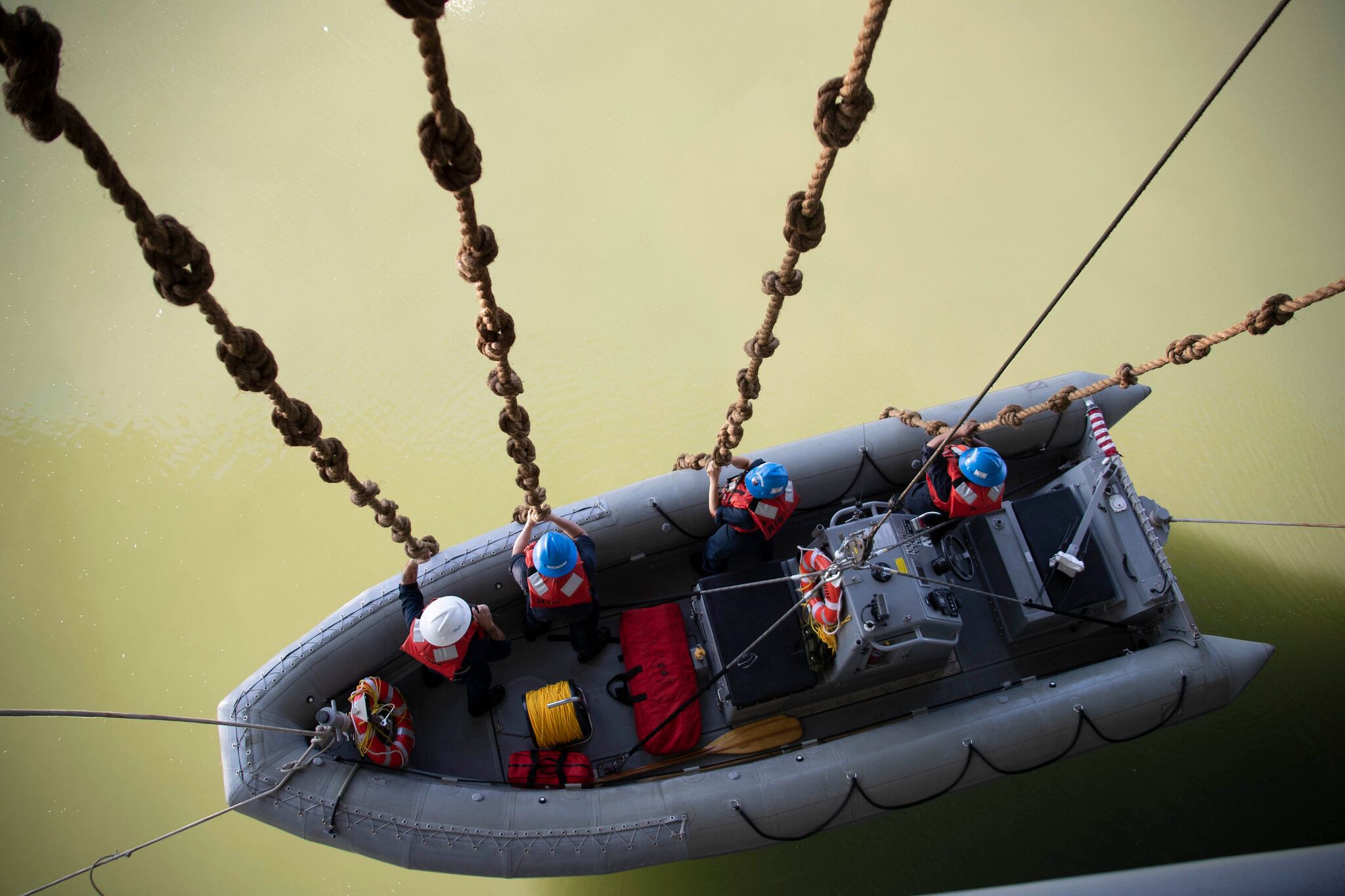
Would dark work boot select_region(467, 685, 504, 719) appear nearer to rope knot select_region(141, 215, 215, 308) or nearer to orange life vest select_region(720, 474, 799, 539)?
orange life vest select_region(720, 474, 799, 539)

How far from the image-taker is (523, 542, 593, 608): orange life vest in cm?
261

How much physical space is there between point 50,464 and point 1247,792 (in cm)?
527

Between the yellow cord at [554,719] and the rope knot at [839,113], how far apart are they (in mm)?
1851

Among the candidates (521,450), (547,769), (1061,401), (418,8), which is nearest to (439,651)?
(547,769)

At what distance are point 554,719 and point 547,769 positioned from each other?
0.50ft

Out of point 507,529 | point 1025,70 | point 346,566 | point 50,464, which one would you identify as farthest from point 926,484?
point 50,464

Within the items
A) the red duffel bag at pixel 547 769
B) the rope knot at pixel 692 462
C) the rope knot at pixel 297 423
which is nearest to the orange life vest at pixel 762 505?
the rope knot at pixel 692 462

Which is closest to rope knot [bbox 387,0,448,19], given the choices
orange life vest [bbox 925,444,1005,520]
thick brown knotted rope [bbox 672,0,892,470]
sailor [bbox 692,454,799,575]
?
thick brown knotted rope [bbox 672,0,892,470]

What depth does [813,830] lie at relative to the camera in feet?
8.55

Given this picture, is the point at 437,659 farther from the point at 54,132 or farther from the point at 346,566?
the point at 54,132

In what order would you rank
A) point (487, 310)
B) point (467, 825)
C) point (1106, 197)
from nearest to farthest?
point (487, 310) → point (467, 825) → point (1106, 197)

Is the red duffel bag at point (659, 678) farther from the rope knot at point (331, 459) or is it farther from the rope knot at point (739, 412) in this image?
the rope knot at point (331, 459)

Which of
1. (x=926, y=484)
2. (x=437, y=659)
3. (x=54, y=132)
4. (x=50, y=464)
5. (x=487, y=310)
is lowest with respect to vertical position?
(x=437, y=659)

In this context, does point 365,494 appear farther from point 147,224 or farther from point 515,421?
point 147,224
